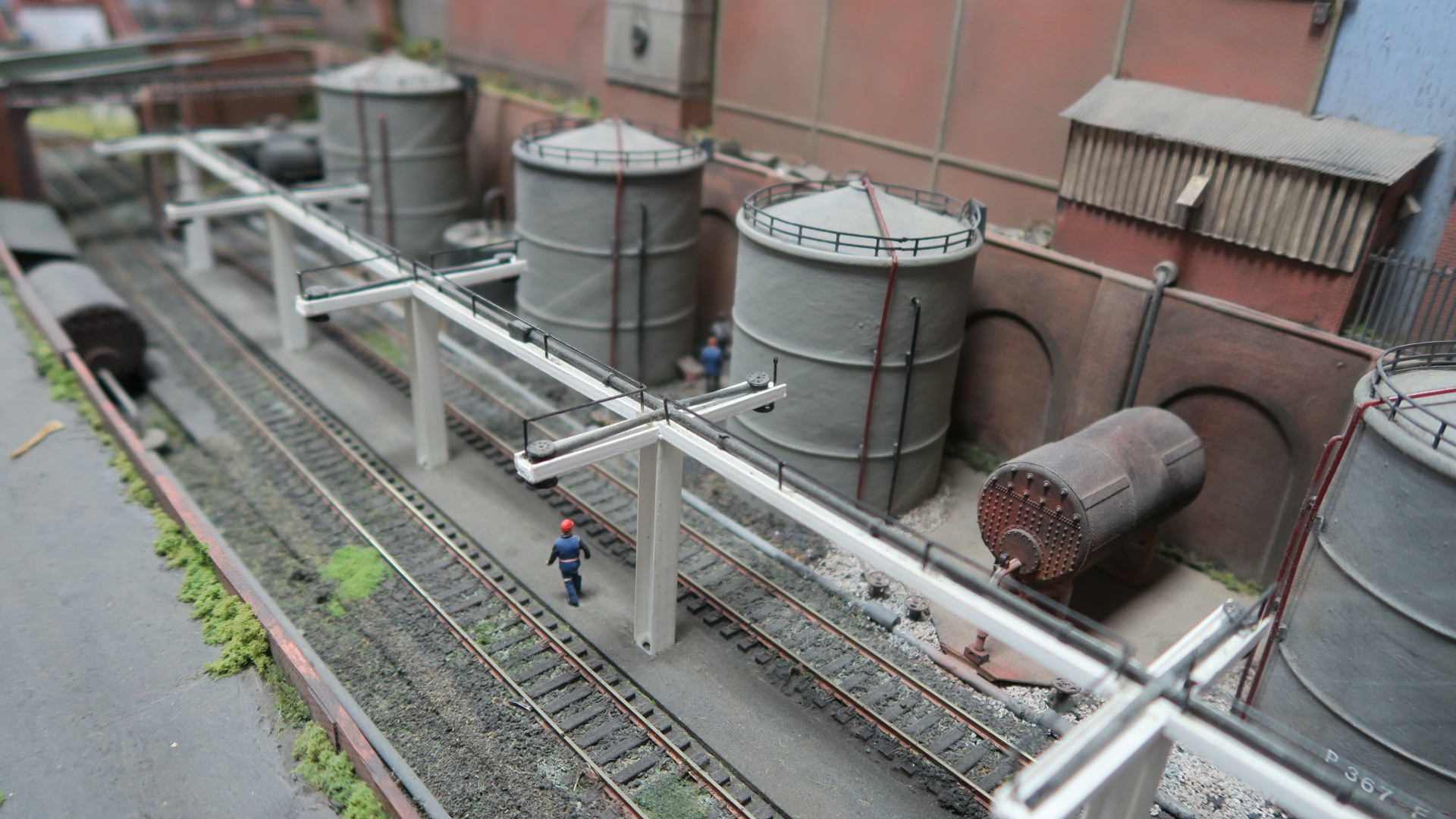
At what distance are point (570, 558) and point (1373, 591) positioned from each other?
33.9 ft

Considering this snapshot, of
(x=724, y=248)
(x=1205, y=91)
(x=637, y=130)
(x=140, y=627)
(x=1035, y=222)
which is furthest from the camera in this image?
(x=724, y=248)

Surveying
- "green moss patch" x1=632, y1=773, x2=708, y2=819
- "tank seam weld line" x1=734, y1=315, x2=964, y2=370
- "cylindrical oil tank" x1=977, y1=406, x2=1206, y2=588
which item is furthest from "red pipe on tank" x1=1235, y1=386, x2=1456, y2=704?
"green moss patch" x1=632, y1=773, x2=708, y2=819

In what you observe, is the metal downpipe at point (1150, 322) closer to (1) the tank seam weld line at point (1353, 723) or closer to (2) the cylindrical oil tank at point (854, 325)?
(2) the cylindrical oil tank at point (854, 325)

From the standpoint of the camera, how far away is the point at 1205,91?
679 inches

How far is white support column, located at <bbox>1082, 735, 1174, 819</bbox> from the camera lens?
8.91 m

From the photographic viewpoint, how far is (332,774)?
10859mm

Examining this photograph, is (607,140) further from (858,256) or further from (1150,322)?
(1150,322)

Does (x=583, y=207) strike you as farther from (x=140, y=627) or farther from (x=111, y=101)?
(x=111, y=101)

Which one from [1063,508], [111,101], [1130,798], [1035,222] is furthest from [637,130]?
[111,101]

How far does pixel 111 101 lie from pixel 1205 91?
108 ft

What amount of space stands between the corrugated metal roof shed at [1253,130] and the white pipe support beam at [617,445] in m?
8.68

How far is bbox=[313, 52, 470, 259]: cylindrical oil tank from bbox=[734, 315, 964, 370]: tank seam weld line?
49.3ft

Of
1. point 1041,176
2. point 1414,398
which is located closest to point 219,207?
point 1041,176

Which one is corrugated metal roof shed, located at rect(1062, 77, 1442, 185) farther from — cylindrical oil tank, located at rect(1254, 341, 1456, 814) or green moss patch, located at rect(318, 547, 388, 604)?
green moss patch, located at rect(318, 547, 388, 604)
